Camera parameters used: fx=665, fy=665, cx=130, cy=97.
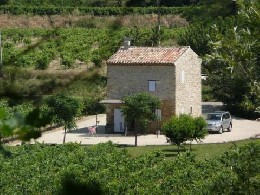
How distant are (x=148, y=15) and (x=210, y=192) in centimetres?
2876

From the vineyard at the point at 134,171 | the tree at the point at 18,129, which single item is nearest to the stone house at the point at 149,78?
the vineyard at the point at 134,171

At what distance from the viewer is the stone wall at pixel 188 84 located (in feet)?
76.1

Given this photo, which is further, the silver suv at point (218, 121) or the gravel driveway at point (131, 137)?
the silver suv at point (218, 121)

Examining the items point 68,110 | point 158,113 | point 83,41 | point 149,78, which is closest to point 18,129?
point 68,110

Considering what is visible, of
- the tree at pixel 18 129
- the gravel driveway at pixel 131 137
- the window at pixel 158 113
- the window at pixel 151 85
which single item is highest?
the window at pixel 151 85

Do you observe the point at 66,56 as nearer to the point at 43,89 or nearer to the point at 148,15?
the point at 148,15

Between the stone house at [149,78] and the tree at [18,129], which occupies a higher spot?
the stone house at [149,78]

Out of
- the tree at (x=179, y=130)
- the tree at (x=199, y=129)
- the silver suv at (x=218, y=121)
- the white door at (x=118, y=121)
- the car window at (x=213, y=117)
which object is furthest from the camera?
the white door at (x=118, y=121)

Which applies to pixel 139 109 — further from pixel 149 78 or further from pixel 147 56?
pixel 147 56

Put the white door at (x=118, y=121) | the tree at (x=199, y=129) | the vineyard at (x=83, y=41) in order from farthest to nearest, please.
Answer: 1. the vineyard at (x=83, y=41)
2. the white door at (x=118, y=121)
3. the tree at (x=199, y=129)

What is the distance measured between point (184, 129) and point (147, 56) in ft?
16.3

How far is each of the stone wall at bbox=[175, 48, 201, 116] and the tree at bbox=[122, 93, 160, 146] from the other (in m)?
2.17

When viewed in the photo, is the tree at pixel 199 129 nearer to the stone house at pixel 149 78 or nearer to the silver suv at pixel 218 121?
the silver suv at pixel 218 121

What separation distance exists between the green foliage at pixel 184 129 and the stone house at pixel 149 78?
3547mm
